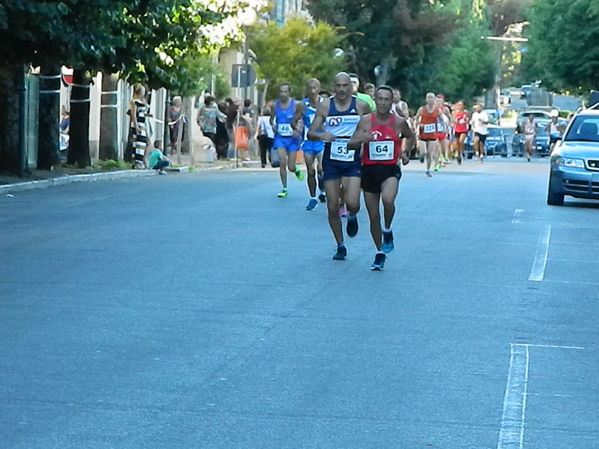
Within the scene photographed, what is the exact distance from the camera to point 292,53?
51.7 metres

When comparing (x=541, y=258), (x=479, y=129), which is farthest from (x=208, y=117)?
(x=541, y=258)

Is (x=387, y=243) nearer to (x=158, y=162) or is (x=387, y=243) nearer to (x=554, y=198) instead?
(x=554, y=198)

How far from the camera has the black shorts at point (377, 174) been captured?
48.8ft

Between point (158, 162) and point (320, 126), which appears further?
point (158, 162)

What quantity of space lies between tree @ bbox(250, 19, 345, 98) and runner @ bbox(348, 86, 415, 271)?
36651 mm

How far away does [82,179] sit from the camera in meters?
29.0

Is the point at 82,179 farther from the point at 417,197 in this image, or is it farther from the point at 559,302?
the point at 559,302

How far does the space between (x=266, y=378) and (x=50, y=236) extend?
854 cm

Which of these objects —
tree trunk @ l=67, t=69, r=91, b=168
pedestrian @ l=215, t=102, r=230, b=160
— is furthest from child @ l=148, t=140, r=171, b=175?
pedestrian @ l=215, t=102, r=230, b=160

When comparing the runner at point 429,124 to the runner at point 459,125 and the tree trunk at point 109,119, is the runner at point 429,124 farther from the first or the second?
the runner at point 459,125

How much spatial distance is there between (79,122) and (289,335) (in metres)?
22.9

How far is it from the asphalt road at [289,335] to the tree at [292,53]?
32.6 meters

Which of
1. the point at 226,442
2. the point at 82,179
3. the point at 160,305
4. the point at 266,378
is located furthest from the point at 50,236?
the point at 82,179

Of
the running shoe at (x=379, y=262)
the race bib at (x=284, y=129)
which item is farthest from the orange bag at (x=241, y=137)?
the running shoe at (x=379, y=262)
